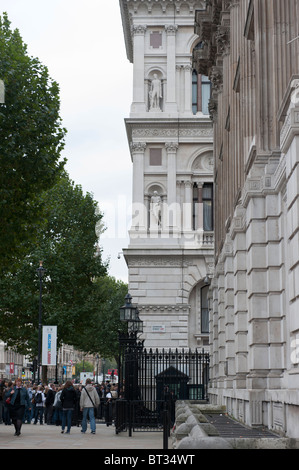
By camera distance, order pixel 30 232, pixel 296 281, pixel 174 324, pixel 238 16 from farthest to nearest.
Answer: pixel 174 324 → pixel 30 232 → pixel 238 16 → pixel 296 281

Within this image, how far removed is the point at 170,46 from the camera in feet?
172

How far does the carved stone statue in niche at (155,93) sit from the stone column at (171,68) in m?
0.62

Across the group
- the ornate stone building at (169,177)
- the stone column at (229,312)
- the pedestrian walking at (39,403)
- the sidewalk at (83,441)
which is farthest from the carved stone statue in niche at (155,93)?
the stone column at (229,312)

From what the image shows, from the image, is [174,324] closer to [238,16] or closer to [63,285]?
[63,285]

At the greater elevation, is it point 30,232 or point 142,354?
point 30,232

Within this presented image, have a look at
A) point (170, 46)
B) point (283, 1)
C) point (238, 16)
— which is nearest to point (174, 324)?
point (170, 46)

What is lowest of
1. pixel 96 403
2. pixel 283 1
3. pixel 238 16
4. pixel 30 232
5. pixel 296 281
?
pixel 96 403

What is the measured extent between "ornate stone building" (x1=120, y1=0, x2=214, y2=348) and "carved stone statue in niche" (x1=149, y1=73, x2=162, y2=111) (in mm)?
63

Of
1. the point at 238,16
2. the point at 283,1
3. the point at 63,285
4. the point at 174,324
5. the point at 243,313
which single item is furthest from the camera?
the point at 63,285

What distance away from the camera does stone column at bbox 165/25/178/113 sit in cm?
5150

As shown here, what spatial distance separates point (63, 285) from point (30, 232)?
25.2m

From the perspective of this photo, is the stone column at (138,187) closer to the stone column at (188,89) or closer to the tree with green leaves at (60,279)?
the stone column at (188,89)

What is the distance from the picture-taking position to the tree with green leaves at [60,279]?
55312 mm

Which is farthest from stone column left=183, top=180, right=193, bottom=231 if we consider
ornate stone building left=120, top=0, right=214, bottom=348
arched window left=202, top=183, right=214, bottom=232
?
arched window left=202, top=183, right=214, bottom=232
